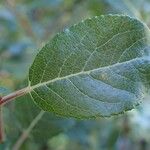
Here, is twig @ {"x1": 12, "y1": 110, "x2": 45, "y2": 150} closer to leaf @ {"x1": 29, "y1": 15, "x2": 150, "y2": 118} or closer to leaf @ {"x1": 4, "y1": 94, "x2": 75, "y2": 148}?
leaf @ {"x1": 4, "y1": 94, "x2": 75, "y2": 148}

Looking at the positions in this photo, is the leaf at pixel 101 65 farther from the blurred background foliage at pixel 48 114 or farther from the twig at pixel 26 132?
the twig at pixel 26 132

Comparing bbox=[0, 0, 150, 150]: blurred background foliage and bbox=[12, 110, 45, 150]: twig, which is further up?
bbox=[0, 0, 150, 150]: blurred background foliage

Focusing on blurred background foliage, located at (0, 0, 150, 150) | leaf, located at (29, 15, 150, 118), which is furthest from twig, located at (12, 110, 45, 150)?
leaf, located at (29, 15, 150, 118)

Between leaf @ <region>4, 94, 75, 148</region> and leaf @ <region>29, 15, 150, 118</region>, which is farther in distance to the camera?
leaf @ <region>4, 94, 75, 148</region>

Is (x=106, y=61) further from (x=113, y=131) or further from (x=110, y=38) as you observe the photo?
(x=113, y=131)

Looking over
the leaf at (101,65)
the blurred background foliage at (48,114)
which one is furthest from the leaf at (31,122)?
the leaf at (101,65)

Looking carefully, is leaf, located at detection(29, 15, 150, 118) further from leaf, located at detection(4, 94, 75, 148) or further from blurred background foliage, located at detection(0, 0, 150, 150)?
leaf, located at detection(4, 94, 75, 148)
